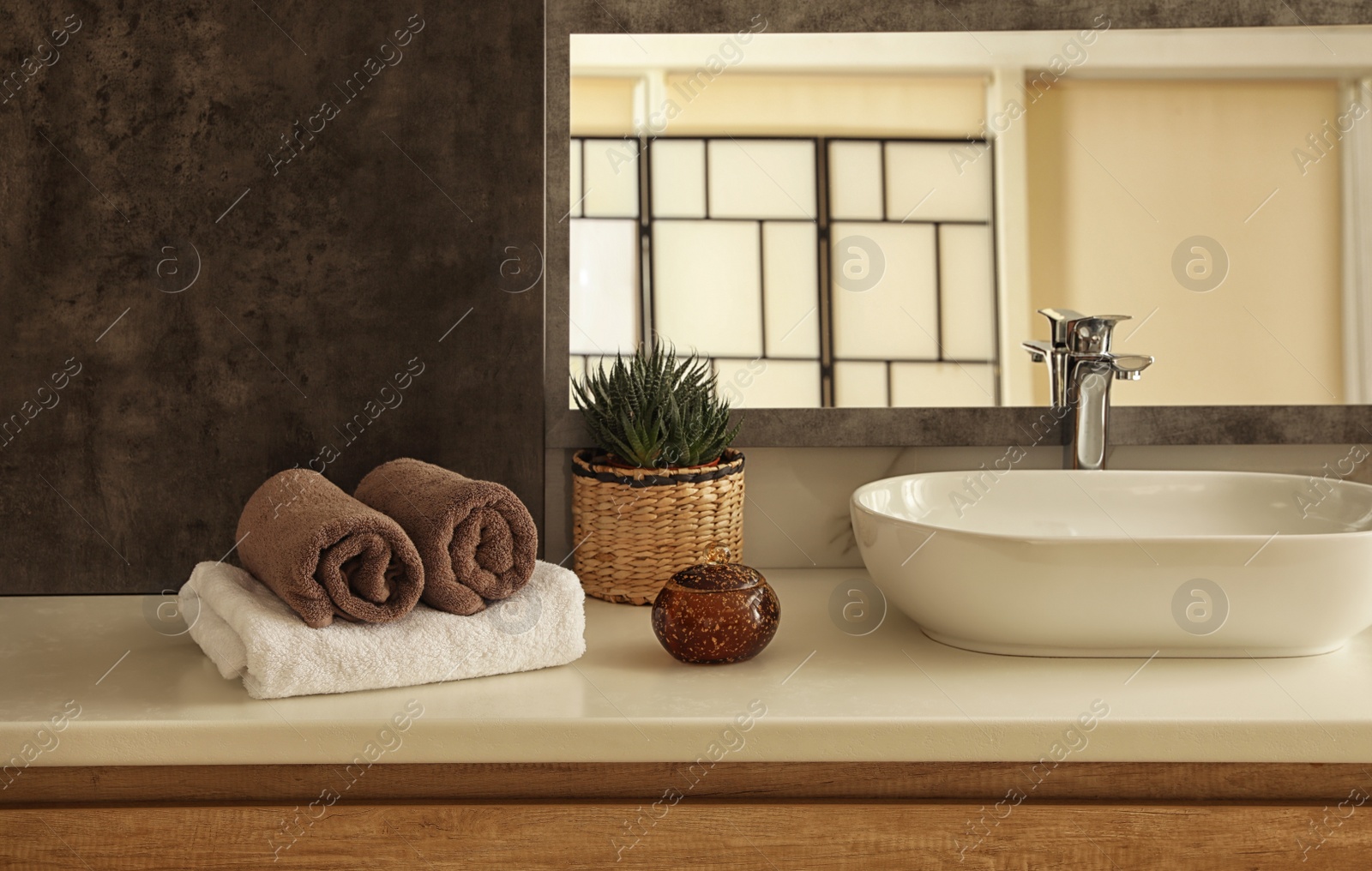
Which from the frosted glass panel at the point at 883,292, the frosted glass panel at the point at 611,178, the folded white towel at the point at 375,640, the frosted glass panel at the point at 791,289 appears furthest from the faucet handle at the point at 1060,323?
the folded white towel at the point at 375,640

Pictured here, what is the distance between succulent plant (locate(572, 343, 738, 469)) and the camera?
988 mm

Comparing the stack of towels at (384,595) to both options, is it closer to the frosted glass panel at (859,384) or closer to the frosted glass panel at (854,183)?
the frosted glass panel at (859,384)

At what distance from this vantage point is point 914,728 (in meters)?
0.70

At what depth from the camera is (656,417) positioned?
3.26 ft

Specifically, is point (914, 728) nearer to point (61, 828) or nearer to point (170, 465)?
point (61, 828)

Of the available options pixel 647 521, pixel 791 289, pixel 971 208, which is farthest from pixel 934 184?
pixel 647 521

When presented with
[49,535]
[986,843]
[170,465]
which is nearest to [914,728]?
[986,843]

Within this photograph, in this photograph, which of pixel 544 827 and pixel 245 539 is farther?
pixel 245 539

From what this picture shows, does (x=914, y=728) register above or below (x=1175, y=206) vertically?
below

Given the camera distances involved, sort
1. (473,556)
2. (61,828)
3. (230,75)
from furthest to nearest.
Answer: (230,75)
(473,556)
(61,828)

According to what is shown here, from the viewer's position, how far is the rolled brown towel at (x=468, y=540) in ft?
2.63

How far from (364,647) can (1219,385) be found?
0.98m

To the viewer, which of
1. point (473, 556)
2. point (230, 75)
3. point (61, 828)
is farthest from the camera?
point (230, 75)

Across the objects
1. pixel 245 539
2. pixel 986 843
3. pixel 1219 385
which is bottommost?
pixel 986 843
